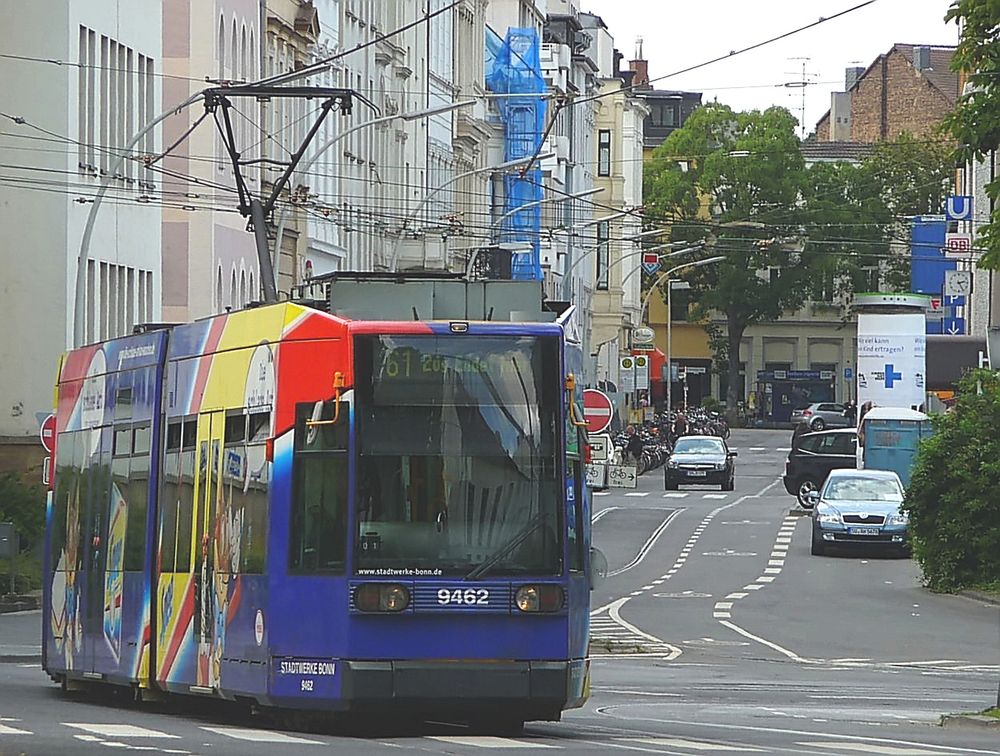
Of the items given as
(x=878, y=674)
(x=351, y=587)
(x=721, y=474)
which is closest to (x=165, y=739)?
(x=351, y=587)

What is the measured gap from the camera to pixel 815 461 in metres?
64.4

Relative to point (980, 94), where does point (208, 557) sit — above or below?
below

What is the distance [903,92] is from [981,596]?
10849 centimetres

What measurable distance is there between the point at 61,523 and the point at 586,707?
4829mm

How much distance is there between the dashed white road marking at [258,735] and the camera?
50.4ft

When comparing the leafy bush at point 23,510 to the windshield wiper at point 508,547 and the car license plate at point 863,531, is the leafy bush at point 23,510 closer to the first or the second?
the car license plate at point 863,531

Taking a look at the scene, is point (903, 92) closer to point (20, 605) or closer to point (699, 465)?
point (699, 465)

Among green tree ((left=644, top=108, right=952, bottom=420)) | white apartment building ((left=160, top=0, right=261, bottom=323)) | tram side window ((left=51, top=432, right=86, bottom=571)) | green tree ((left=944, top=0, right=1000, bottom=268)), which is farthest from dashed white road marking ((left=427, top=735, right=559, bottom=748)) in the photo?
green tree ((left=644, top=108, right=952, bottom=420))

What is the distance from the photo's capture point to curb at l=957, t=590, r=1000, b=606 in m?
37.9

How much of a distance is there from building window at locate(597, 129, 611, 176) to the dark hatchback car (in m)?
49.9

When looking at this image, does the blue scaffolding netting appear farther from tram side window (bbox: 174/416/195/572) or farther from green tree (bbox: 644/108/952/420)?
tram side window (bbox: 174/416/195/572)

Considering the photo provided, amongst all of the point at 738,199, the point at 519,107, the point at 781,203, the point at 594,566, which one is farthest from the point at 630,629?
the point at 738,199

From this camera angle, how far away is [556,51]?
109m

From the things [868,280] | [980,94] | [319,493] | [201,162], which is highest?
[868,280]
